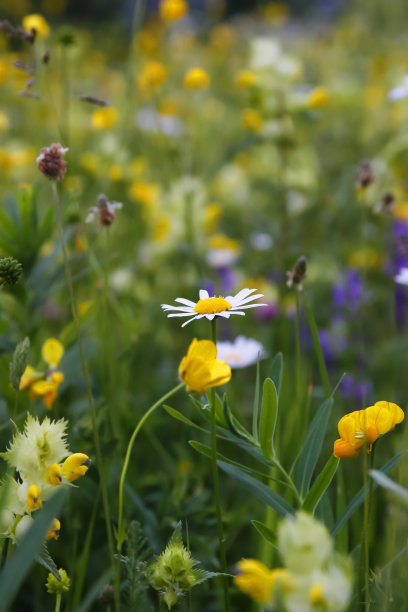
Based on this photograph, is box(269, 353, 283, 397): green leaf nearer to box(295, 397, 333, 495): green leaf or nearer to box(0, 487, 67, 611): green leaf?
box(295, 397, 333, 495): green leaf

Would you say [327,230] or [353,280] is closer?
[353,280]

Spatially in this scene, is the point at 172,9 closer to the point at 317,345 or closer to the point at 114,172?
the point at 114,172

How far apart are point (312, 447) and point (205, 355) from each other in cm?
14

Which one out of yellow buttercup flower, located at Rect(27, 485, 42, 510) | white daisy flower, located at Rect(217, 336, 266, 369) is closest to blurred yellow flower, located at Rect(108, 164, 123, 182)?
white daisy flower, located at Rect(217, 336, 266, 369)

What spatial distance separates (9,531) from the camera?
→ 0.45 meters

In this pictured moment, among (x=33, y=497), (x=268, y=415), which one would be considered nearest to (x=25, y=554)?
(x=33, y=497)

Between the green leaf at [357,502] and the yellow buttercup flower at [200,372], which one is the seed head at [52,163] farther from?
the green leaf at [357,502]

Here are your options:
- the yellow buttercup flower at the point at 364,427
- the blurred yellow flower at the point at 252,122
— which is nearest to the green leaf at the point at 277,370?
the yellow buttercup flower at the point at 364,427

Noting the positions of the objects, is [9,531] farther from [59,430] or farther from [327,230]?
[327,230]

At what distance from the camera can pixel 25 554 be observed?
1.15ft

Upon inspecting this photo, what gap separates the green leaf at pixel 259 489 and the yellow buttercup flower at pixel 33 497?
129 mm

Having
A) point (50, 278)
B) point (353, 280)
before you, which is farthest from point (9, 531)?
point (353, 280)

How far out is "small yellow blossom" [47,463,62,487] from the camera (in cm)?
45

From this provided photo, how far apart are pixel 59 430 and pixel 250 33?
4.84 metres
